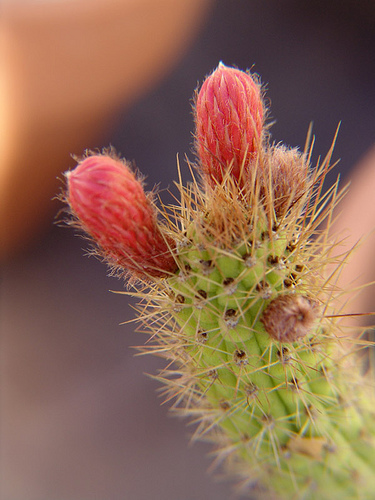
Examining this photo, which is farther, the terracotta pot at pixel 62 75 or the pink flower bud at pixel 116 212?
the terracotta pot at pixel 62 75

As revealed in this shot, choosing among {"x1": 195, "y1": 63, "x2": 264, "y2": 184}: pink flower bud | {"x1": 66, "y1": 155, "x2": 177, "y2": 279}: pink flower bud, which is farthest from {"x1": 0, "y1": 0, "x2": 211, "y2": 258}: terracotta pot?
{"x1": 66, "y1": 155, "x2": 177, "y2": 279}: pink flower bud

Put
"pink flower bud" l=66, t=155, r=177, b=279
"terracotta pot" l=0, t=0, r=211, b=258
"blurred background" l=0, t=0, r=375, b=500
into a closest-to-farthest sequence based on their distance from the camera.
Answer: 1. "pink flower bud" l=66, t=155, r=177, b=279
2. "blurred background" l=0, t=0, r=375, b=500
3. "terracotta pot" l=0, t=0, r=211, b=258

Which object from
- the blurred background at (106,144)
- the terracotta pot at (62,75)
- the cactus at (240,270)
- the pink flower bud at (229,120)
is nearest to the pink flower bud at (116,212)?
the cactus at (240,270)

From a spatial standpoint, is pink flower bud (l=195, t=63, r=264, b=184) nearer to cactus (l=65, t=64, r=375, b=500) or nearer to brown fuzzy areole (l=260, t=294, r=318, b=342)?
cactus (l=65, t=64, r=375, b=500)

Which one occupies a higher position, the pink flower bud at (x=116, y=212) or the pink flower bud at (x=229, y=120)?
the pink flower bud at (x=229, y=120)

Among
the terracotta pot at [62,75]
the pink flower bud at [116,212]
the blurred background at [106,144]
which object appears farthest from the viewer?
the terracotta pot at [62,75]

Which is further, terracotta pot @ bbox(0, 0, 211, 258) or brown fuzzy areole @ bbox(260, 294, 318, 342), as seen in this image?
terracotta pot @ bbox(0, 0, 211, 258)

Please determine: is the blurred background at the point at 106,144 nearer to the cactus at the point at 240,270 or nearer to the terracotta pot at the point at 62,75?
the terracotta pot at the point at 62,75
